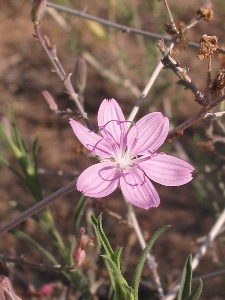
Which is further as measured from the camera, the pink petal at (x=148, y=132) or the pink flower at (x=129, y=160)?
the pink petal at (x=148, y=132)

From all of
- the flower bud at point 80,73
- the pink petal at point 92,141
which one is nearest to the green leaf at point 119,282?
the pink petal at point 92,141

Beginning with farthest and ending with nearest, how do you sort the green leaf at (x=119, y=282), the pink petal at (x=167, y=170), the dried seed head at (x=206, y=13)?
the dried seed head at (x=206, y=13)
the pink petal at (x=167, y=170)
the green leaf at (x=119, y=282)

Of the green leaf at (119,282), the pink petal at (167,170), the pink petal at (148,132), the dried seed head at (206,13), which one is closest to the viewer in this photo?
the green leaf at (119,282)

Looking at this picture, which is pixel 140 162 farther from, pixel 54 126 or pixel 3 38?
pixel 3 38

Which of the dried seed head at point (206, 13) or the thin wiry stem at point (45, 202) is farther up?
the dried seed head at point (206, 13)

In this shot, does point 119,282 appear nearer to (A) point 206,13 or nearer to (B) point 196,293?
(B) point 196,293

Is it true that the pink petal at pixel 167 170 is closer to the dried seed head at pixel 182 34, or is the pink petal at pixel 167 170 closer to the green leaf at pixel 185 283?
the green leaf at pixel 185 283

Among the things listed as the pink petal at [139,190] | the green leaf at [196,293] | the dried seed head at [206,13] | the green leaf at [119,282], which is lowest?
the green leaf at [196,293]

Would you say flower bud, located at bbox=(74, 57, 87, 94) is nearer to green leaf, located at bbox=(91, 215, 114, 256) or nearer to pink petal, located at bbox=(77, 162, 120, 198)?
pink petal, located at bbox=(77, 162, 120, 198)
